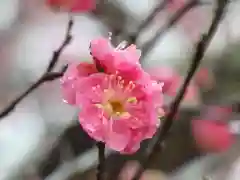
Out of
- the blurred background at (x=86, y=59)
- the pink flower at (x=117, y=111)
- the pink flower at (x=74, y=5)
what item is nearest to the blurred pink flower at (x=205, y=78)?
the blurred background at (x=86, y=59)

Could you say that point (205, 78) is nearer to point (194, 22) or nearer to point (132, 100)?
point (194, 22)

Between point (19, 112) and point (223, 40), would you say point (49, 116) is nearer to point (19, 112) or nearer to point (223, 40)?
point (19, 112)

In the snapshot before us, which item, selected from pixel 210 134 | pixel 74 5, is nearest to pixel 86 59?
pixel 74 5

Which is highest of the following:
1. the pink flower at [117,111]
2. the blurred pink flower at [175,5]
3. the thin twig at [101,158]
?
the pink flower at [117,111]

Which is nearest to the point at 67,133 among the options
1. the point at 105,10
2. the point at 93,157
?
the point at 93,157

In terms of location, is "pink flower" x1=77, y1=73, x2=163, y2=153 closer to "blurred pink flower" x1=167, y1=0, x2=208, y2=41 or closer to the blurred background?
the blurred background

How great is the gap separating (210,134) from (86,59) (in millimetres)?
185

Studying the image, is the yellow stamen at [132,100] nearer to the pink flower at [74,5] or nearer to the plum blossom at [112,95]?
the plum blossom at [112,95]

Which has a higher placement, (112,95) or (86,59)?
(112,95)

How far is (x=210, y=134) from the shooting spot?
0.60m

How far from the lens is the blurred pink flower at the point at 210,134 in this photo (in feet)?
1.98

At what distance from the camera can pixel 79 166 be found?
0.56 m

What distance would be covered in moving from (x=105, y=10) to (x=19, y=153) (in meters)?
0.22

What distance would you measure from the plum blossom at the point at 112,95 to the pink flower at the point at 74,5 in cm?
30
